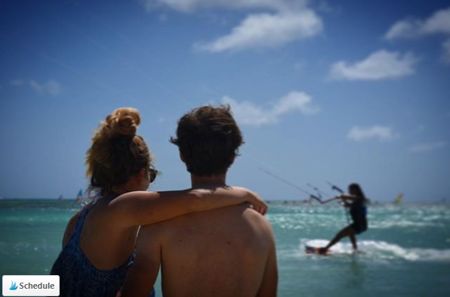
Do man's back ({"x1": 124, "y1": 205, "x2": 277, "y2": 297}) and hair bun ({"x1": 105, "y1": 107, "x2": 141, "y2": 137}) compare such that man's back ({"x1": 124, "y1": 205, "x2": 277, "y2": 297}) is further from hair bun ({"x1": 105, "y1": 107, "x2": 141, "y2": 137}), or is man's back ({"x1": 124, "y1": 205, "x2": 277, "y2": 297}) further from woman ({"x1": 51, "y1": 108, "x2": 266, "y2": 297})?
hair bun ({"x1": 105, "y1": 107, "x2": 141, "y2": 137})

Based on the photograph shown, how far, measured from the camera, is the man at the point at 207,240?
6.42 feet

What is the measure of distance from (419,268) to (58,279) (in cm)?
770

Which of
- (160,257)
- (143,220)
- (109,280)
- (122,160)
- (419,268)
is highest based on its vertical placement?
(122,160)

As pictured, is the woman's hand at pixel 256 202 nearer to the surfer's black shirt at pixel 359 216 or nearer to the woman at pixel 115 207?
the woman at pixel 115 207

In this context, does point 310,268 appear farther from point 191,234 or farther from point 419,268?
point 191,234

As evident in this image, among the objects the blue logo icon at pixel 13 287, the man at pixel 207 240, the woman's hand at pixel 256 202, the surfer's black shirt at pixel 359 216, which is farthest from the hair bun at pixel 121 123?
the surfer's black shirt at pixel 359 216

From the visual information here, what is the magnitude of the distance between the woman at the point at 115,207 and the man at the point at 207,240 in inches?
3.2

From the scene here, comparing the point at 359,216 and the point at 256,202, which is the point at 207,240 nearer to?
the point at 256,202

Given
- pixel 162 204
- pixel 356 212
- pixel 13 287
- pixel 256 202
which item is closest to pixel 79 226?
pixel 162 204

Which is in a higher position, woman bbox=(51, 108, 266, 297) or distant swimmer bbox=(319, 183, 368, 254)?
woman bbox=(51, 108, 266, 297)

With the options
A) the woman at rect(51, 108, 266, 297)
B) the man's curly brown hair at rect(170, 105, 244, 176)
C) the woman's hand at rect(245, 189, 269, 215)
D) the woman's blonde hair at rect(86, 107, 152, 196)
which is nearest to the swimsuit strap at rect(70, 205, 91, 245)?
the woman at rect(51, 108, 266, 297)

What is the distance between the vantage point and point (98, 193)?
92.0 inches

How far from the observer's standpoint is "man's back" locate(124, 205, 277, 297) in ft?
6.40

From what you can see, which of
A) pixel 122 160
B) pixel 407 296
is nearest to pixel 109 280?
pixel 122 160
